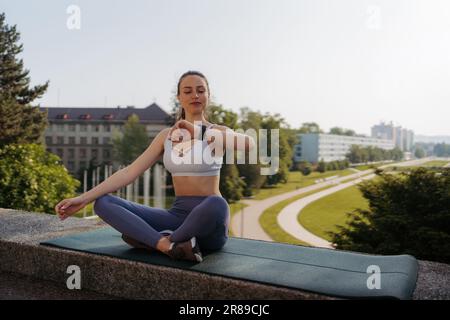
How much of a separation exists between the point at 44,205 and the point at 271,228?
26.0 m

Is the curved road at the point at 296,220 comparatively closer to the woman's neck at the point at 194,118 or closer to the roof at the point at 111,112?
the woman's neck at the point at 194,118

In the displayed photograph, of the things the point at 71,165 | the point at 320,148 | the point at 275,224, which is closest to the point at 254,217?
the point at 275,224

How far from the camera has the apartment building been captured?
181 ft

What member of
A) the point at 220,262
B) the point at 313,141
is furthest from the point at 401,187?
the point at 313,141

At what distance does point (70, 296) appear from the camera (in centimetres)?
250

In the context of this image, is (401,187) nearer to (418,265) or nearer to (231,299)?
(418,265)

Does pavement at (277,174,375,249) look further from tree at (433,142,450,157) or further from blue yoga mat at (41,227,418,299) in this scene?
blue yoga mat at (41,227,418,299)

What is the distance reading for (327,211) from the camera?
Result: 47250 mm

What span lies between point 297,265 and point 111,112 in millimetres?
57272

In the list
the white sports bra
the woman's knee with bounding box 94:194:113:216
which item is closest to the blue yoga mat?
the woman's knee with bounding box 94:194:113:216

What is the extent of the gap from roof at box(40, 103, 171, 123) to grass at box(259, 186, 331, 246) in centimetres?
1884

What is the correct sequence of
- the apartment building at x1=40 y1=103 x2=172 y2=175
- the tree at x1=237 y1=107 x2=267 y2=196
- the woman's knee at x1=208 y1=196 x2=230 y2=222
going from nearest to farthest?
1. the woman's knee at x1=208 y1=196 x2=230 y2=222
2. the tree at x1=237 y1=107 x2=267 y2=196
3. the apartment building at x1=40 y1=103 x2=172 y2=175

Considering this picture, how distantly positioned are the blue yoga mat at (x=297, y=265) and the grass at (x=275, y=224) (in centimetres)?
2211

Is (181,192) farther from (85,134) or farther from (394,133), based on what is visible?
(394,133)
